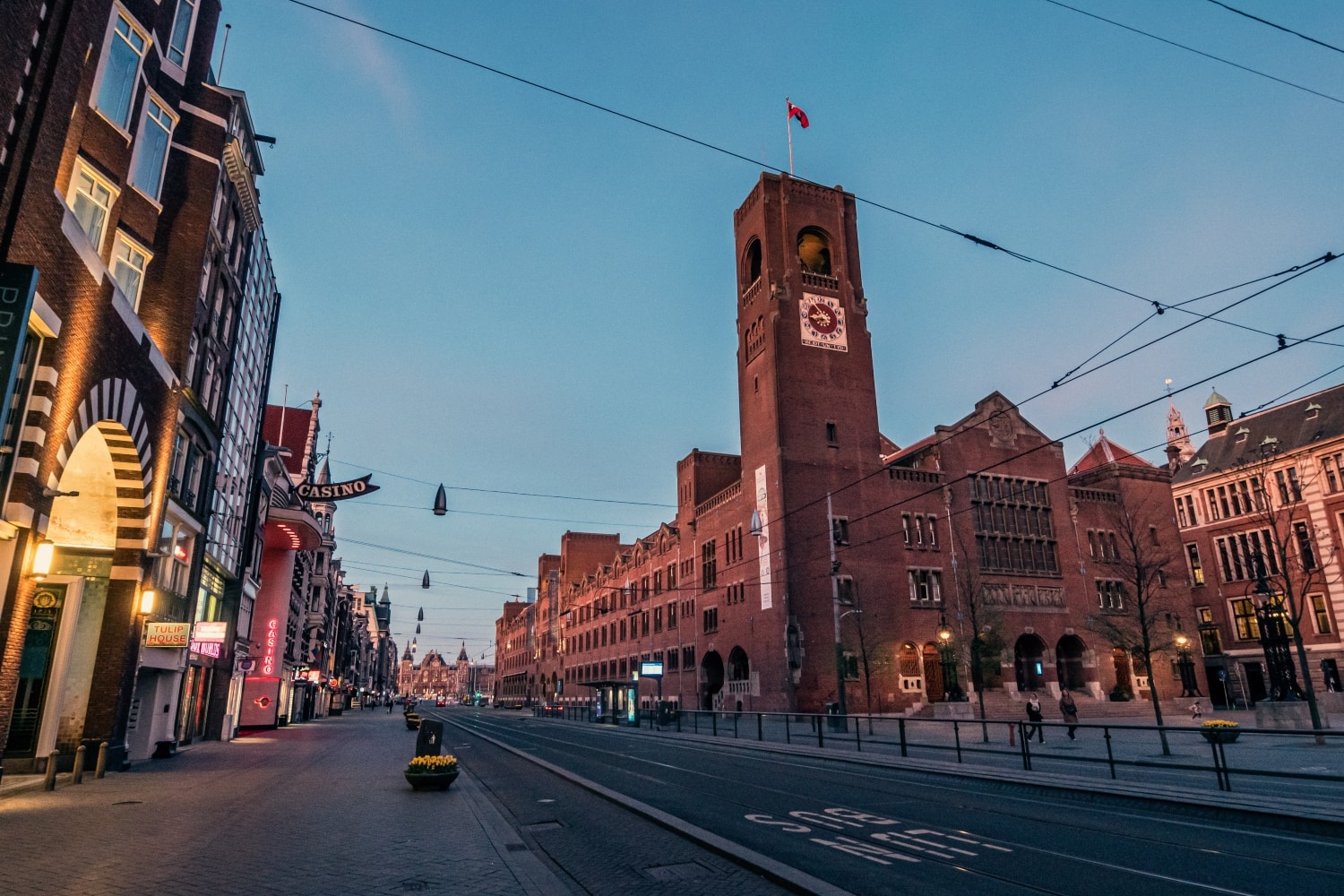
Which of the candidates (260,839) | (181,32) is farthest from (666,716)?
(181,32)

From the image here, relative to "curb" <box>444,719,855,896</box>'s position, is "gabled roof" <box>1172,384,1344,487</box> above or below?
above

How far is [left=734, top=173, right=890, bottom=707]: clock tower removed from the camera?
4725 cm

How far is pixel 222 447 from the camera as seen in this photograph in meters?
28.9

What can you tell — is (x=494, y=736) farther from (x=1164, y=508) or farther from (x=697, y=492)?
(x=1164, y=508)

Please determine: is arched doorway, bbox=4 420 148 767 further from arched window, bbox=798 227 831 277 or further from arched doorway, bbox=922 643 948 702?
arched window, bbox=798 227 831 277

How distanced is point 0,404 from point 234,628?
2519 centimetres

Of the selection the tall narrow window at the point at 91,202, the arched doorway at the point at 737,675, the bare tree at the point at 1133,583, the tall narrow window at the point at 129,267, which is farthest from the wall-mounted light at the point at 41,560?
the bare tree at the point at 1133,583

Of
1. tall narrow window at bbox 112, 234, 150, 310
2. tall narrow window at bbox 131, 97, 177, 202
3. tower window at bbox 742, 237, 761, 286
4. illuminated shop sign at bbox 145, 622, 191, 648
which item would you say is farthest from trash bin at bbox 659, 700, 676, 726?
A: tall narrow window at bbox 131, 97, 177, 202

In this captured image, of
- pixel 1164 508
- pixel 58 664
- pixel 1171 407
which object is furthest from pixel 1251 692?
pixel 58 664

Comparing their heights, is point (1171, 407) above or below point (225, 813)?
above

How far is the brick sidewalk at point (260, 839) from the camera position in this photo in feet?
25.2

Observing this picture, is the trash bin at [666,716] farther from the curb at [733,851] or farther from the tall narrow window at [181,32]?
the tall narrow window at [181,32]

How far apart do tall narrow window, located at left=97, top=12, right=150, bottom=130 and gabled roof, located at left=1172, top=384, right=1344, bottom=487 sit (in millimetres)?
56929

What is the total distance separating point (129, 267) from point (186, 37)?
27.4ft
